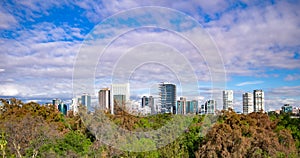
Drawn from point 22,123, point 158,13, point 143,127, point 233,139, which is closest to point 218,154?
point 233,139

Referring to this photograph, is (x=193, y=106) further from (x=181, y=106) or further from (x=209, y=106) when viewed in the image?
(x=181, y=106)

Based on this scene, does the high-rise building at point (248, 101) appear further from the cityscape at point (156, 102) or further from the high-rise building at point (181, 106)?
the high-rise building at point (181, 106)

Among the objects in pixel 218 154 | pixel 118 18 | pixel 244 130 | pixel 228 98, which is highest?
pixel 118 18

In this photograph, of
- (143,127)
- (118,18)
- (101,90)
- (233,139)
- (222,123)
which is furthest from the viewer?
(143,127)

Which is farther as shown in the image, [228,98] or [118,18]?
[228,98]

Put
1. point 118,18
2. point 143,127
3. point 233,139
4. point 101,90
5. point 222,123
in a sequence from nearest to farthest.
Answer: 1. point 118,18
2. point 101,90
3. point 233,139
4. point 222,123
5. point 143,127

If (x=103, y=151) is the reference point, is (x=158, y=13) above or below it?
above

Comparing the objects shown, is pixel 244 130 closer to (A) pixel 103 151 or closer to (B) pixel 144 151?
(B) pixel 144 151
